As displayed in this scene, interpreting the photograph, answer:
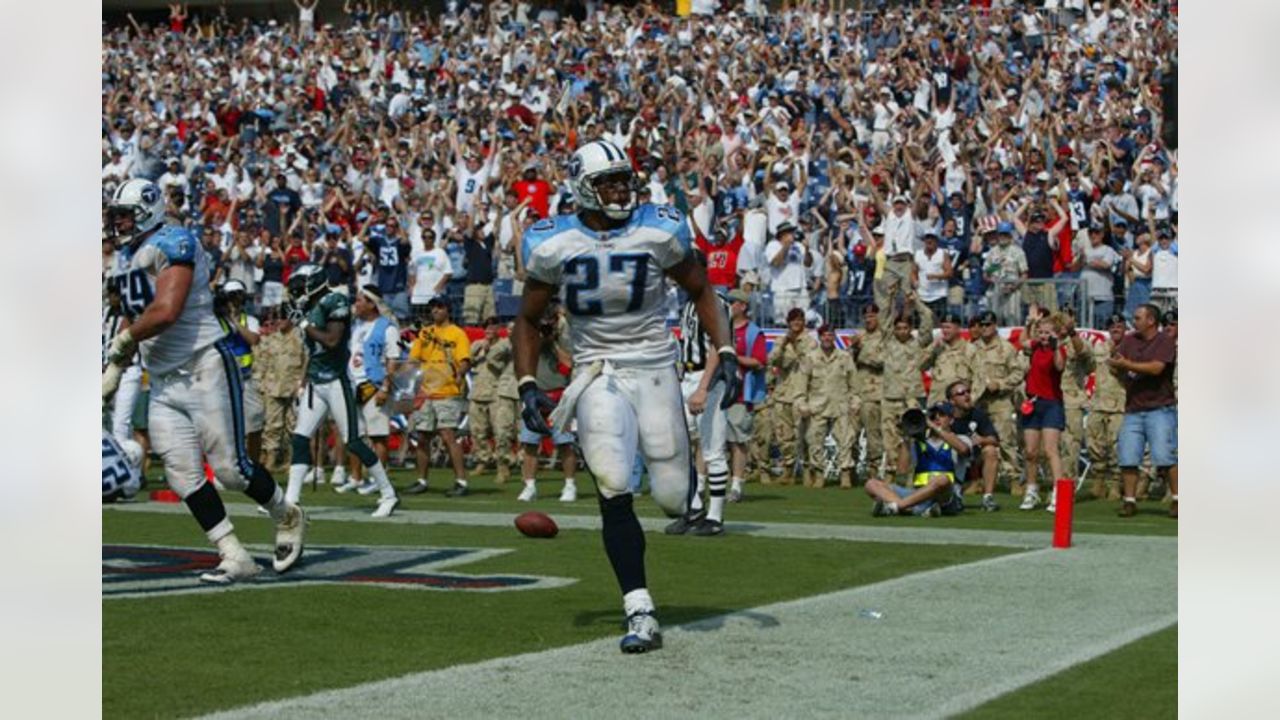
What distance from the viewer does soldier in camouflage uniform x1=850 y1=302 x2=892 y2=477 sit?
66.5 feet

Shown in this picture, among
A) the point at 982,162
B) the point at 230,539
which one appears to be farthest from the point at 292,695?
the point at 982,162

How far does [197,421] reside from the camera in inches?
418

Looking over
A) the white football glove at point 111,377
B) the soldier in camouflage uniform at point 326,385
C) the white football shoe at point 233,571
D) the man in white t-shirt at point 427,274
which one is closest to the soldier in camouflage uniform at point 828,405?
the man in white t-shirt at point 427,274

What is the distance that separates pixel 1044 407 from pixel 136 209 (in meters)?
9.69

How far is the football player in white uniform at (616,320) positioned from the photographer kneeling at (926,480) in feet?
23.7

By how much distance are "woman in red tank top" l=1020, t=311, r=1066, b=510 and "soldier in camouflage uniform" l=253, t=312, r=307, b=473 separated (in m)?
8.23

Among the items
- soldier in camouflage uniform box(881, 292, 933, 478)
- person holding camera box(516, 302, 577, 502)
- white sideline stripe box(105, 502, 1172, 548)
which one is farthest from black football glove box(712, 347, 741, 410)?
soldier in camouflage uniform box(881, 292, 933, 478)

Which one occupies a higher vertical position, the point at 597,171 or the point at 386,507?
the point at 597,171

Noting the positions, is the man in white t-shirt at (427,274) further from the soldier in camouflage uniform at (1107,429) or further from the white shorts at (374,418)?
the soldier in camouflage uniform at (1107,429)

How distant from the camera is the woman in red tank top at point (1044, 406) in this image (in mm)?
17469

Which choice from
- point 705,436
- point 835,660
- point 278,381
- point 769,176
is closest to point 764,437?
point 769,176

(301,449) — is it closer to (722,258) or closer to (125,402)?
(125,402)

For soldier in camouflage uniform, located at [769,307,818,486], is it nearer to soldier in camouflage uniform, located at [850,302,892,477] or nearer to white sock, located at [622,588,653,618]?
soldier in camouflage uniform, located at [850,302,892,477]

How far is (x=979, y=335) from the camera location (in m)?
19.0
